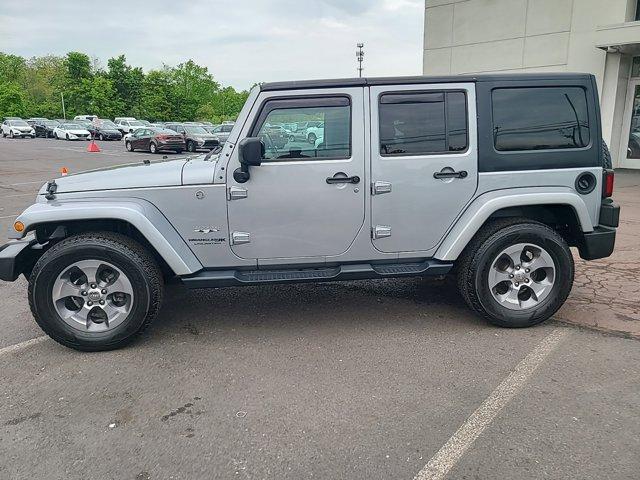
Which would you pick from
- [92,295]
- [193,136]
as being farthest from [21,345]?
[193,136]

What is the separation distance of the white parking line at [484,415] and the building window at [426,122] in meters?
1.69

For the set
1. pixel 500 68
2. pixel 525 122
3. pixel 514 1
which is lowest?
pixel 525 122

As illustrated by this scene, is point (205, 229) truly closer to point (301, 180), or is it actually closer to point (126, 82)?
point (301, 180)

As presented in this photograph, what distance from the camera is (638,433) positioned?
2.74 m

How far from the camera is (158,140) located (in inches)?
963

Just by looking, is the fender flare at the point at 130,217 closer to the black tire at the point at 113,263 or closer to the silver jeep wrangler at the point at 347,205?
the silver jeep wrangler at the point at 347,205

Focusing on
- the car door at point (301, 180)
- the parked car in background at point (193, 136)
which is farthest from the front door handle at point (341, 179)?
the parked car in background at point (193, 136)

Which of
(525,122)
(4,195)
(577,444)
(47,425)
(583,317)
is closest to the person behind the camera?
(577,444)

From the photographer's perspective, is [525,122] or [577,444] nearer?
[577,444]

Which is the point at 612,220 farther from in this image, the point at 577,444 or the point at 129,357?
the point at 129,357

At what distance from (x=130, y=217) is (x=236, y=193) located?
79 centimetres

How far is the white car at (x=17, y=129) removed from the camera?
42.1 metres

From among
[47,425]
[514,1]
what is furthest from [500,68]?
[47,425]

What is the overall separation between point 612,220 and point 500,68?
1477cm
